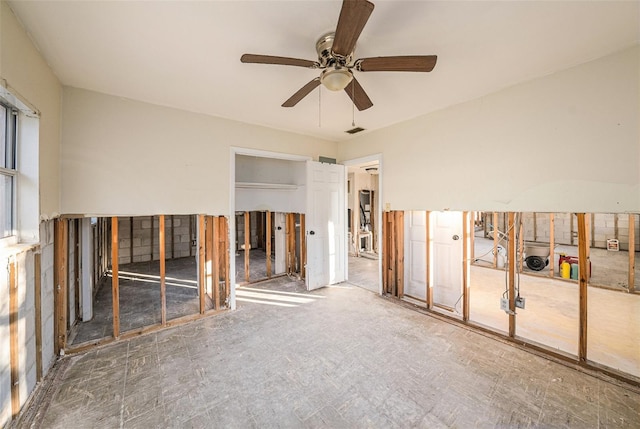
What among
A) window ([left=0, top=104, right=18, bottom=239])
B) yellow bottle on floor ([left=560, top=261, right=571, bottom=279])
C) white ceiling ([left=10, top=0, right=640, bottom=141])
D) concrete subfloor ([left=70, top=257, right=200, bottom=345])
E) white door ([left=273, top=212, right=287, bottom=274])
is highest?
white ceiling ([left=10, top=0, right=640, bottom=141])

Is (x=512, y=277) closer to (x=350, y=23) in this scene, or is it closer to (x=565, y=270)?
(x=350, y=23)

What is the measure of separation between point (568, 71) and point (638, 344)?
2.85m

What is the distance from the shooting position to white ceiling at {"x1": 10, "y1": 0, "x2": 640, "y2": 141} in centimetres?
164

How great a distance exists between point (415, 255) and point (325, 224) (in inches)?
63.5

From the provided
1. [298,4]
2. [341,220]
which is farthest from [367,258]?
[298,4]

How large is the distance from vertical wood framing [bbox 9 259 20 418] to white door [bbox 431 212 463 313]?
4245 millimetres

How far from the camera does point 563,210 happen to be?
95.5 inches

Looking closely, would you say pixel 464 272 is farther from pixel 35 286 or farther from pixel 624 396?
pixel 35 286

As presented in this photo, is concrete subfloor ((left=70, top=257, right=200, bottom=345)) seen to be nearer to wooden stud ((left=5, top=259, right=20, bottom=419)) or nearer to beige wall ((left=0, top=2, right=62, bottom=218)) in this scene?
wooden stud ((left=5, top=259, right=20, bottom=419))

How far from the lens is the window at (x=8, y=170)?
180cm

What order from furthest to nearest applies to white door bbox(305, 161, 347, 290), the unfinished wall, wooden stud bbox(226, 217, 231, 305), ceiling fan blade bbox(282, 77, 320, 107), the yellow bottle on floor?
1. the unfinished wall
2. the yellow bottle on floor
3. white door bbox(305, 161, 347, 290)
4. wooden stud bbox(226, 217, 231, 305)
5. ceiling fan blade bbox(282, 77, 320, 107)

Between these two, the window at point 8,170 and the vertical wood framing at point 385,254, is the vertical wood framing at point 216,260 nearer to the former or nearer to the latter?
the window at point 8,170

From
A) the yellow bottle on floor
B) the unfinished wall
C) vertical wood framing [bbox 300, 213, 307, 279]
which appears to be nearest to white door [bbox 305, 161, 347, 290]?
vertical wood framing [bbox 300, 213, 307, 279]

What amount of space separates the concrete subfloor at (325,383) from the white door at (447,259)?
0.64 meters
